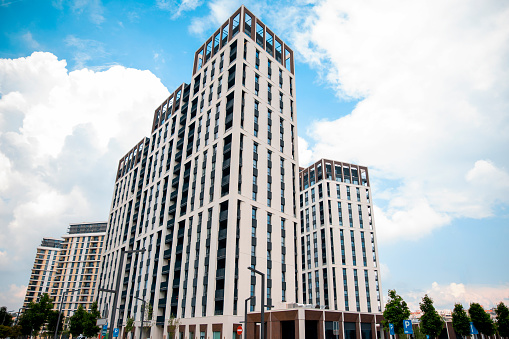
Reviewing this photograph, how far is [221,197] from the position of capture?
178ft

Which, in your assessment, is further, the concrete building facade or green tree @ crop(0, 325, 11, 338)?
green tree @ crop(0, 325, 11, 338)

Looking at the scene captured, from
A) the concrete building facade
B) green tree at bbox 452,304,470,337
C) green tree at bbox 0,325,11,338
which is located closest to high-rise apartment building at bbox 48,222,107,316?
the concrete building facade

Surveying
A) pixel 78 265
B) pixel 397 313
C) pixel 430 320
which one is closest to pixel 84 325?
pixel 397 313

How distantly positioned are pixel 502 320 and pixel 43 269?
173m

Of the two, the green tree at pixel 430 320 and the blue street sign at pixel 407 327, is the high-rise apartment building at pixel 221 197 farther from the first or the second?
the blue street sign at pixel 407 327

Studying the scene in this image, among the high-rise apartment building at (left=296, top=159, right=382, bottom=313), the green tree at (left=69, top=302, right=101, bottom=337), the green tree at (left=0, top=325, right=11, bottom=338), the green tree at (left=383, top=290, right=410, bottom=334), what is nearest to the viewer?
the green tree at (left=383, top=290, right=410, bottom=334)

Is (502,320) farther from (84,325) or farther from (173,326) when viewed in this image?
(84,325)

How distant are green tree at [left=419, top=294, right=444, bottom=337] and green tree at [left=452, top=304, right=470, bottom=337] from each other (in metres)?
6.43

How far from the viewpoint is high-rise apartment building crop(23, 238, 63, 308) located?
158488 mm

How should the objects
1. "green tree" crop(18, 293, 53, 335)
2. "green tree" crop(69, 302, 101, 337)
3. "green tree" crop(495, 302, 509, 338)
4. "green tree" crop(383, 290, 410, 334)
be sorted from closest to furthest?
"green tree" crop(383, 290, 410, 334), "green tree" crop(495, 302, 509, 338), "green tree" crop(69, 302, 101, 337), "green tree" crop(18, 293, 53, 335)

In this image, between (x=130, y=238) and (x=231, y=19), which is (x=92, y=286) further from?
(x=231, y=19)

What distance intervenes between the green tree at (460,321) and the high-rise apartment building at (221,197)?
24659 mm

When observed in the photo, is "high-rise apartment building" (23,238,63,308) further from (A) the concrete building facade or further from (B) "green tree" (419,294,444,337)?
(B) "green tree" (419,294,444,337)

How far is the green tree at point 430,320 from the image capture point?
160 ft
